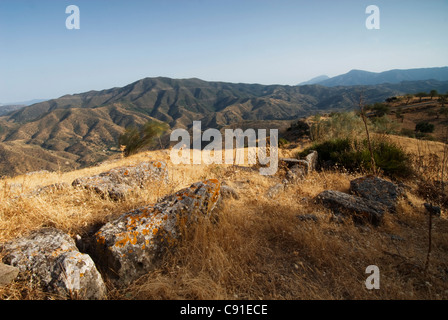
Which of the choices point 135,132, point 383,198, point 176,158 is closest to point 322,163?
point 383,198

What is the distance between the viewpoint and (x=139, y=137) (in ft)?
48.5

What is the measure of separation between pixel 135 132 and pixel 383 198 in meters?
14.6

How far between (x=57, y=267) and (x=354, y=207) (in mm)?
4483

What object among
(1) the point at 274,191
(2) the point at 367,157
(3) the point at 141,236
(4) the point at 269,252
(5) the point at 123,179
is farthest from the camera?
(2) the point at 367,157

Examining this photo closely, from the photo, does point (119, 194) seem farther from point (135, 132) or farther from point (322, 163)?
point (135, 132)

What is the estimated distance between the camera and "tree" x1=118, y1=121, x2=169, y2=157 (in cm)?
1414

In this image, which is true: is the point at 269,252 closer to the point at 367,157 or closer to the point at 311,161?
the point at 311,161

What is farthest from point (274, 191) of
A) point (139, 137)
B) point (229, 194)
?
point (139, 137)

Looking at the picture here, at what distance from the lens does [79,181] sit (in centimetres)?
421

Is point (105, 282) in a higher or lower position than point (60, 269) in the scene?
lower

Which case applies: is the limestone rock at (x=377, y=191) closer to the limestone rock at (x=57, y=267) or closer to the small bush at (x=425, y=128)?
the limestone rock at (x=57, y=267)

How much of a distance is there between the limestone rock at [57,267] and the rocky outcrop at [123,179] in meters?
1.74

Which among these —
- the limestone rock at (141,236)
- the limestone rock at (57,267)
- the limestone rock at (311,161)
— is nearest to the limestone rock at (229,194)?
the limestone rock at (141,236)

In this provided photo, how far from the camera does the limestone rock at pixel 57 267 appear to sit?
6.29 ft
